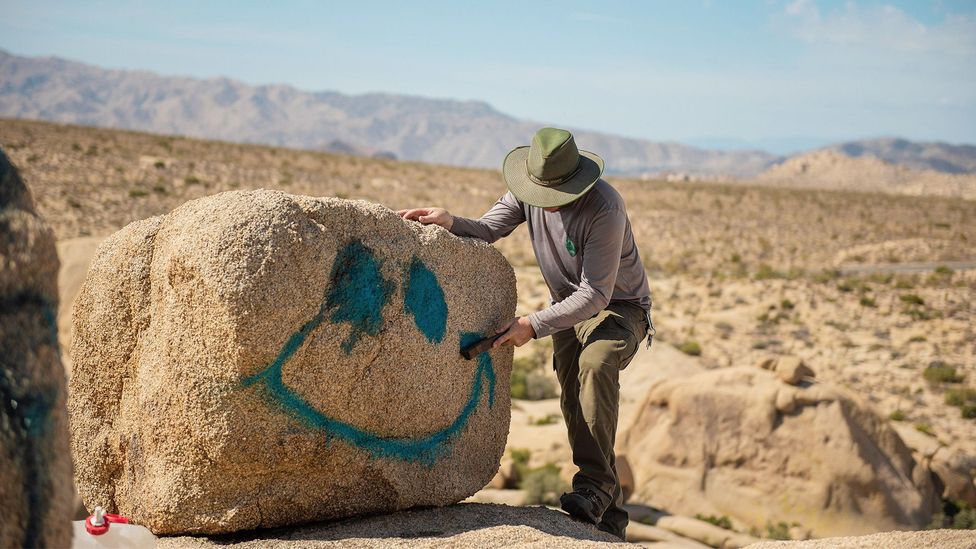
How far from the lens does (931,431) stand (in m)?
10.2

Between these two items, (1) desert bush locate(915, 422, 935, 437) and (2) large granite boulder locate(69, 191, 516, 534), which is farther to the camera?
(1) desert bush locate(915, 422, 935, 437)

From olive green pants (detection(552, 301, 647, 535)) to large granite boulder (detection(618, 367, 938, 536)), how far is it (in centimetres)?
290

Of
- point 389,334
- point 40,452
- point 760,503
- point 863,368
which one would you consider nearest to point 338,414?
point 389,334

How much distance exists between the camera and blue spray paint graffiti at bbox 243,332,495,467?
342 centimetres

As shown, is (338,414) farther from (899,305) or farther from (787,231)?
(787,231)

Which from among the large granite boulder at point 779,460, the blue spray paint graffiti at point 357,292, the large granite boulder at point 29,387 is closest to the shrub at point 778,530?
the large granite boulder at point 779,460

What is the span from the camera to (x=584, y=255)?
4.04 metres

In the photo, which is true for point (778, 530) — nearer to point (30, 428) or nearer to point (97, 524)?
point (97, 524)

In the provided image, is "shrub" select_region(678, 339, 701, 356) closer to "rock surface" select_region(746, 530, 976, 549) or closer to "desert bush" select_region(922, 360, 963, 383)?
"desert bush" select_region(922, 360, 963, 383)

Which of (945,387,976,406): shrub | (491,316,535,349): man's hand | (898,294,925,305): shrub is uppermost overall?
(491,316,535,349): man's hand

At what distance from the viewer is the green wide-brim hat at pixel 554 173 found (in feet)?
13.1

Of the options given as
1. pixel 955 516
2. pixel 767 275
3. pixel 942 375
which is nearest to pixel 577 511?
pixel 955 516

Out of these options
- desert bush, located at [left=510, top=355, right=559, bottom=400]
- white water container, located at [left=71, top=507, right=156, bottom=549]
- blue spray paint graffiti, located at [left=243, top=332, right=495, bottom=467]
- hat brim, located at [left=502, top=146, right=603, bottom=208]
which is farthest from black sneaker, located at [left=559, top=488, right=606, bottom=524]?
desert bush, located at [left=510, top=355, right=559, bottom=400]

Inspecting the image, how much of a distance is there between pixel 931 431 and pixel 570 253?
8.32 m
